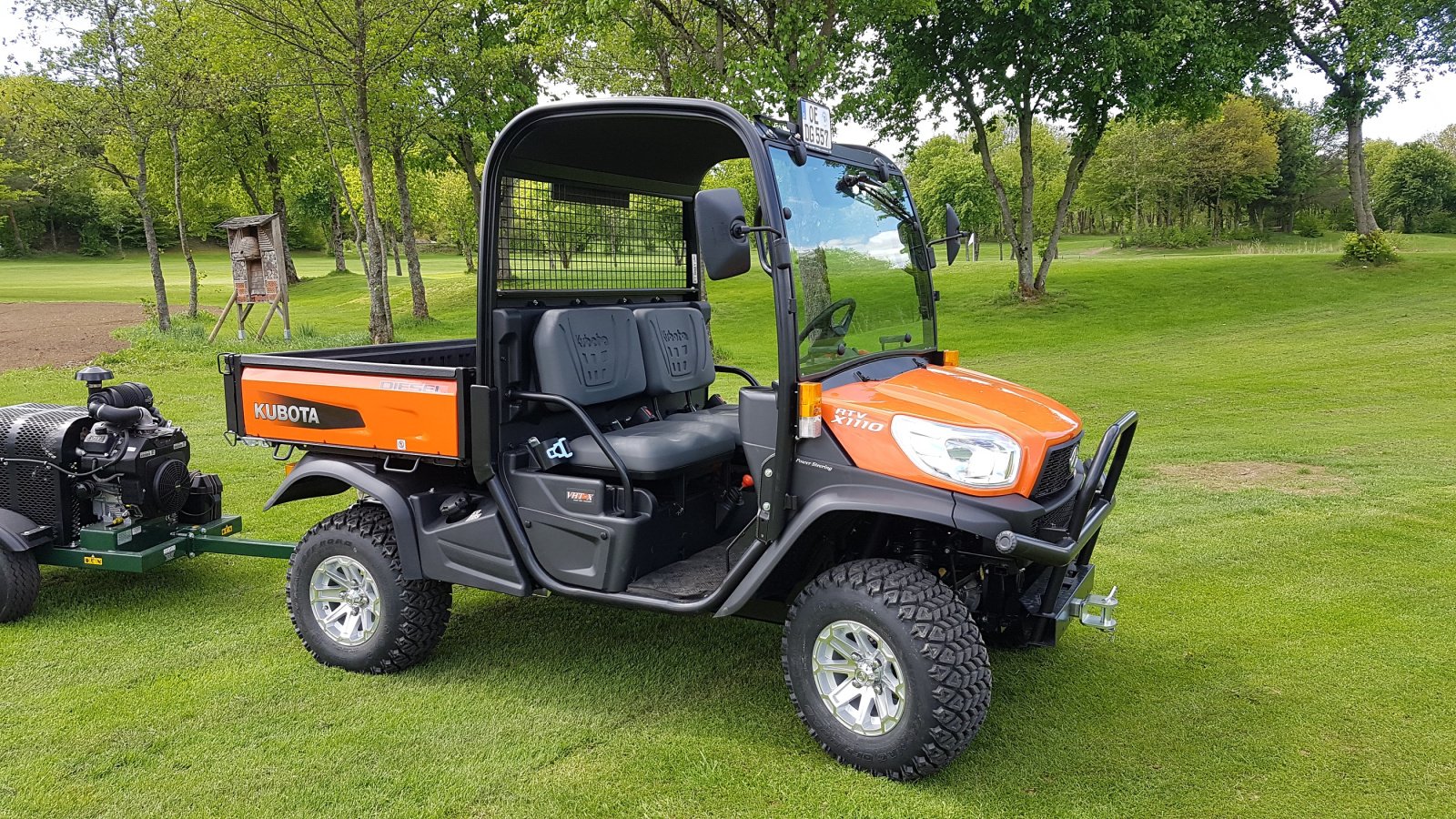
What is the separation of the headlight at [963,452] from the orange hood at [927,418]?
2cm

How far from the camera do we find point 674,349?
5.19m

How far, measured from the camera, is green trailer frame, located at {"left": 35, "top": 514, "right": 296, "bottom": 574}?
504cm

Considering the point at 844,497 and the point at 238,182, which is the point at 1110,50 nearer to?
the point at 844,497

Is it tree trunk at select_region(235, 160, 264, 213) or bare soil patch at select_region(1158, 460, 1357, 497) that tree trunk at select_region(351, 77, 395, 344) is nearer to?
bare soil patch at select_region(1158, 460, 1357, 497)

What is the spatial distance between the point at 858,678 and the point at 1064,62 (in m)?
21.6

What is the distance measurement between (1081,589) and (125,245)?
8681 centimetres

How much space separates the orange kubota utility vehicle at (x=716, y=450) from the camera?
3.42 m

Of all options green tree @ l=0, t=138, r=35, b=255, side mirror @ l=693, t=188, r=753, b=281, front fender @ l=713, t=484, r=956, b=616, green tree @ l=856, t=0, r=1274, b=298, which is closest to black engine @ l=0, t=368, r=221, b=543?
front fender @ l=713, t=484, r=956, b=616

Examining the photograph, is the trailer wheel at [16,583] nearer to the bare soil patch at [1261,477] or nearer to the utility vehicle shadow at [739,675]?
the utility vehicle shadow at [739,675]

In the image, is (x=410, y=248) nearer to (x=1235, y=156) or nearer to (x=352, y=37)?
(x=352, y=37)

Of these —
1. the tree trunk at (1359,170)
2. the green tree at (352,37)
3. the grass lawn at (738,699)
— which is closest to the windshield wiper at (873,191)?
the grass lawn at (738,699)

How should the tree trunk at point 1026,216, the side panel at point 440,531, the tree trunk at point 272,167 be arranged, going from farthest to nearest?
the tree trunk at point 272,167 < the tree trunk at point 1026,216 < the side panel at point 440,531

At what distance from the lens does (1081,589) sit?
3973mm

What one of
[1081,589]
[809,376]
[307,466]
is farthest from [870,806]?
[307,466]
